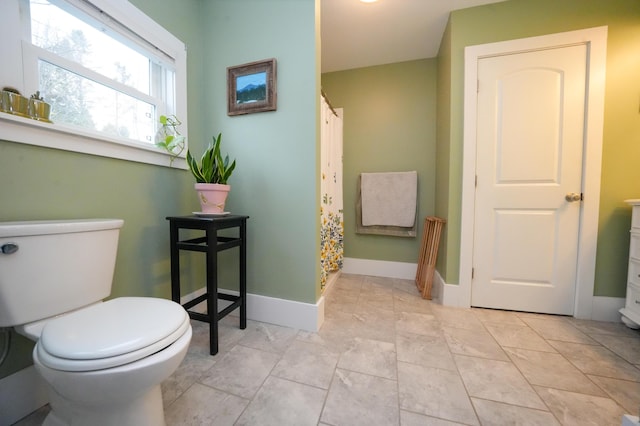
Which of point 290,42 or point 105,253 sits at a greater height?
point 290,42

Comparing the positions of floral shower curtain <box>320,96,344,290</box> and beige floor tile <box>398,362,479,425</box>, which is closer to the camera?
beige floor tile <box>398,362,479,425</box>

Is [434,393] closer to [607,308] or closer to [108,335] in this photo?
[108,335]

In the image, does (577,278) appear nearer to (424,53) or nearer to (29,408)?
(424,53)

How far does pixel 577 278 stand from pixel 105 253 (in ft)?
8.80

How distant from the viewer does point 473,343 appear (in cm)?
127

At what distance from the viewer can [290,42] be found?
53.6 inches

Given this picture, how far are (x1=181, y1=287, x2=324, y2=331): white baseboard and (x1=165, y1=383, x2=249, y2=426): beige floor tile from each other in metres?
0.54

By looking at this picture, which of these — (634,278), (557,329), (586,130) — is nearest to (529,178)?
(586,130)

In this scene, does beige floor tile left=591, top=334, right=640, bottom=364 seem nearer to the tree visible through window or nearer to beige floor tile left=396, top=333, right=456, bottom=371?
beige floor tile left=396, top=333, right=456, bottom=371

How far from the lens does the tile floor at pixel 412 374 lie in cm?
83

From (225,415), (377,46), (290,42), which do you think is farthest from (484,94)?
(225,415)

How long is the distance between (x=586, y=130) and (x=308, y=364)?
2.24m

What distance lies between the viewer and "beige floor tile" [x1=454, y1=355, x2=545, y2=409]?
2.94 feet

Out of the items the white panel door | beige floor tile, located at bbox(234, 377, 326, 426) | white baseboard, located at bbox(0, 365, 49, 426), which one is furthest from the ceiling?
white baseboard, located at bbox(0, 365, 49, 426)
